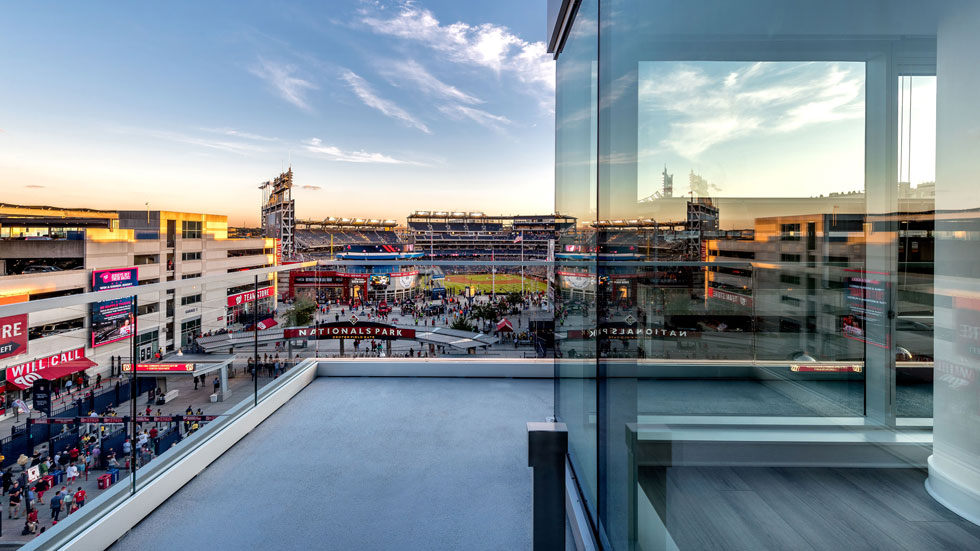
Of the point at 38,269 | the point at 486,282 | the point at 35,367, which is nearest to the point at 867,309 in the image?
the point at 35,367

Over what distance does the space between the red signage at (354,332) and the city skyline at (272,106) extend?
1884mm

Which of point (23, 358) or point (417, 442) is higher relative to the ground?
point (23, 358)

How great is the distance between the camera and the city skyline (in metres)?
9.59

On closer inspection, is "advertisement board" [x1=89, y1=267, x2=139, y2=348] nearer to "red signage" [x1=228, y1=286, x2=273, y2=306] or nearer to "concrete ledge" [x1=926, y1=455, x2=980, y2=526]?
"red signage" [x1=228, y1=286, x2=273, y2=306]

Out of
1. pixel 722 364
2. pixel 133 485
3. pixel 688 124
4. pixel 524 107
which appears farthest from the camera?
pixel 524 107

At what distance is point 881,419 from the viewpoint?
51cm

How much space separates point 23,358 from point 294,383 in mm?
1401

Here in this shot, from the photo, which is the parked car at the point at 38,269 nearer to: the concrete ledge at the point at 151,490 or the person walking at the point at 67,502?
the concrete ledge at the point at 151,490

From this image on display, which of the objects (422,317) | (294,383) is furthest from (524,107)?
(294,383)

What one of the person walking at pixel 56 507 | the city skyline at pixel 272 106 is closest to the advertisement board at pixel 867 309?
the person walking at pixel 56 507

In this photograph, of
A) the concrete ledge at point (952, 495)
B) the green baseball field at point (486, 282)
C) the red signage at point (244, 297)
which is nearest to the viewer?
the concrete ledge at point (952, 495)

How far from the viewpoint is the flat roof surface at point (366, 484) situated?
48.1 inches

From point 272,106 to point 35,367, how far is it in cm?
1960

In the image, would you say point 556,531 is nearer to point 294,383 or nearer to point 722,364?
point 722,364
